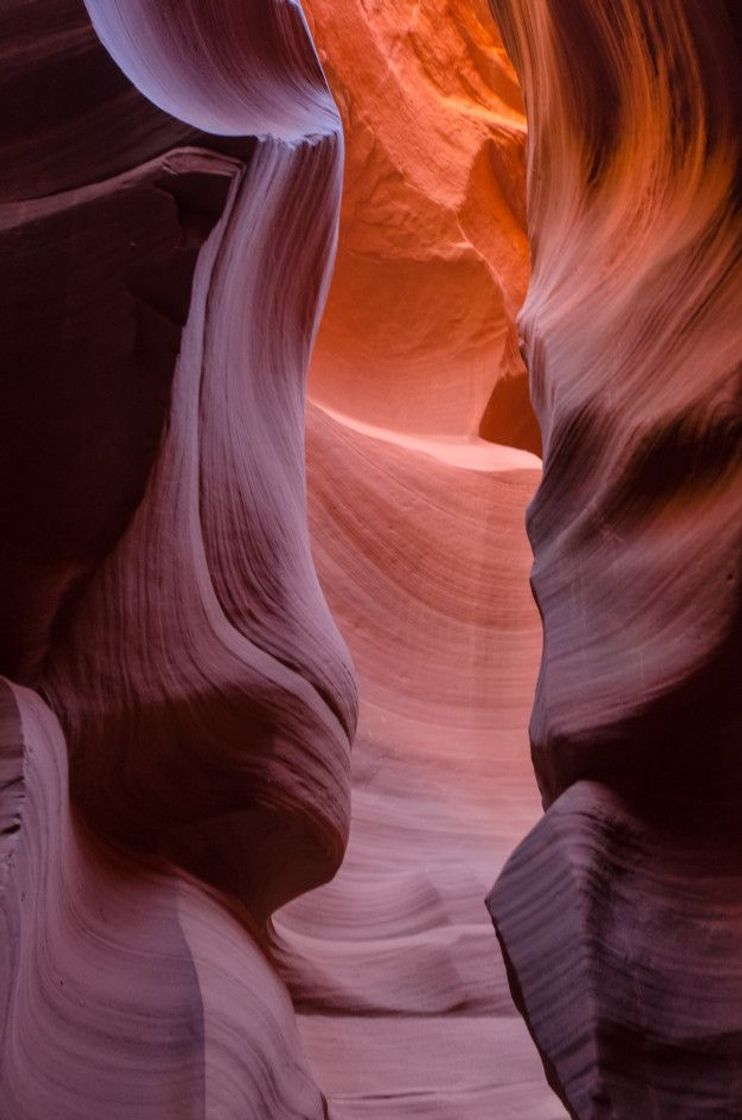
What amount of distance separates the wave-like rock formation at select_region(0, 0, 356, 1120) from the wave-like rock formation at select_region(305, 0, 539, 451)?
3.43 m

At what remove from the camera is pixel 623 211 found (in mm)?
2531

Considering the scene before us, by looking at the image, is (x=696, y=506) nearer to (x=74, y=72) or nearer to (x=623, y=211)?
(x=623, y=211)

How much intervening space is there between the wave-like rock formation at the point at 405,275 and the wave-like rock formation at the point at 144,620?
11.3ft

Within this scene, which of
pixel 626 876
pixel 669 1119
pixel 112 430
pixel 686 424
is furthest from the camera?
pixel 112 430

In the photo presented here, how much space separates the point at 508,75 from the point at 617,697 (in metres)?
5.84

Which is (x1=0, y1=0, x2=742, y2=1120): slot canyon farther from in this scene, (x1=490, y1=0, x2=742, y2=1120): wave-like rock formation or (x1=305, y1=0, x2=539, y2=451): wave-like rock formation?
(x1=305, y1=0, x2=539, y2=451): wave-like rock formation

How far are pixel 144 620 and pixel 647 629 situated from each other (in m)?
0.89

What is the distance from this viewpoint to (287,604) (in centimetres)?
249

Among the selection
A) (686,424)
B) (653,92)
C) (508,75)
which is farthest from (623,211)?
(508,75)

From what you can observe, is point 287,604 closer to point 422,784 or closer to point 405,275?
point 422,784

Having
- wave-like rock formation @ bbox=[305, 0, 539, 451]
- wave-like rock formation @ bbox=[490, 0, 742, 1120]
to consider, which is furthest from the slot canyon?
wave-like rock formation @ bbox=[305, 0, 539, 451]

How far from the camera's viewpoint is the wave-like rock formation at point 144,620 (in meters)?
2.07

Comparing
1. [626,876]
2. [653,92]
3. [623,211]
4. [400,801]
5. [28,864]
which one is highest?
[653,92]

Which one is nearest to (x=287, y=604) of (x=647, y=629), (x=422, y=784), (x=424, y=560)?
(x=647, y=629)
